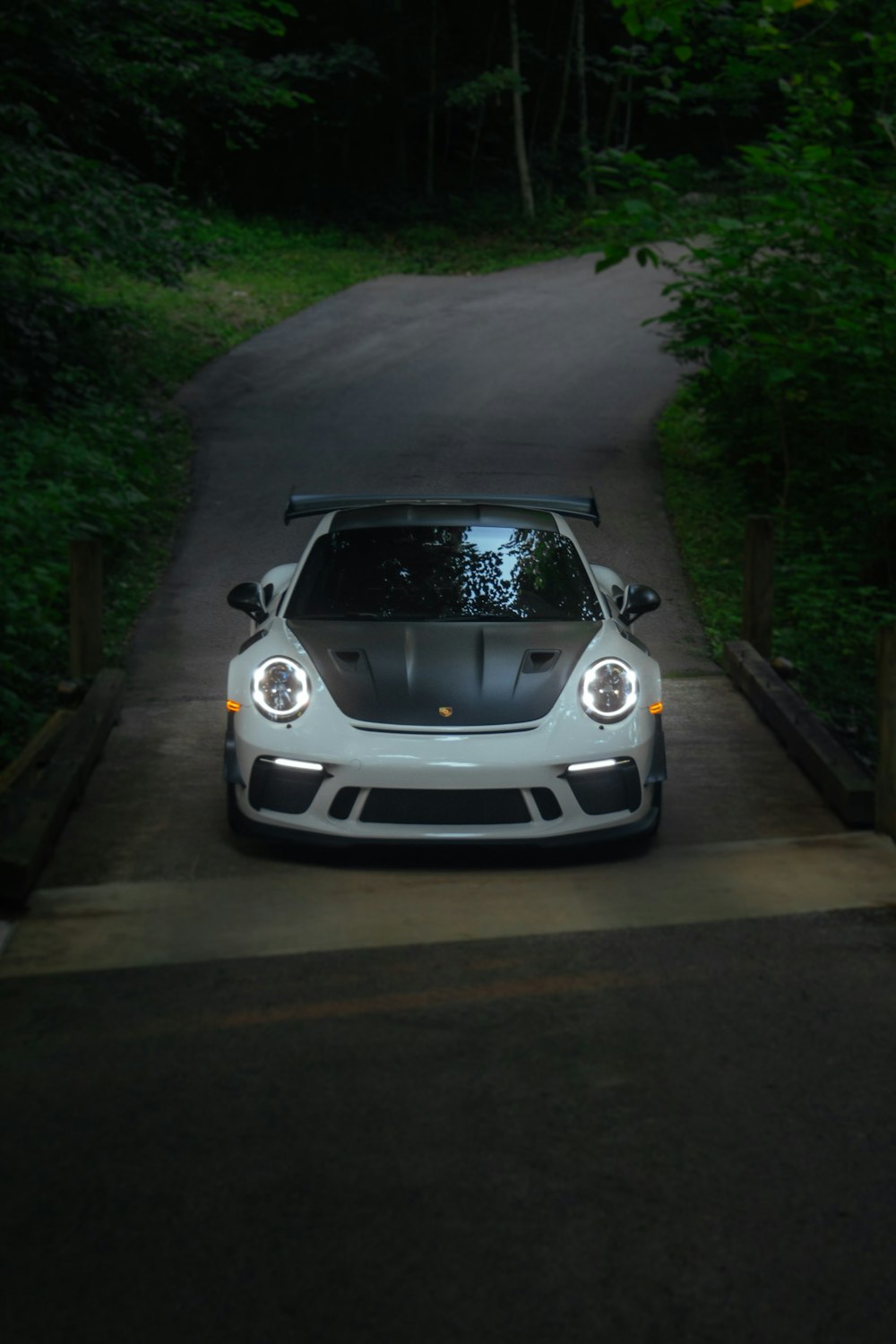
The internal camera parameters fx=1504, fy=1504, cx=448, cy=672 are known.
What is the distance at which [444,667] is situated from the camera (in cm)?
672

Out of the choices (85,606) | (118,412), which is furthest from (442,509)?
(118,412)

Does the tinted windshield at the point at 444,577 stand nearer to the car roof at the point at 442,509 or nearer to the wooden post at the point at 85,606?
the car roof at the point at 442,509

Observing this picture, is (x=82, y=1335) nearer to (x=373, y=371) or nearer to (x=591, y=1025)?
(x=591, y=1025)

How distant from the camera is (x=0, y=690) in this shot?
30.5 feet

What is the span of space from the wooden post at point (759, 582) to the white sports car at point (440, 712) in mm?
3673

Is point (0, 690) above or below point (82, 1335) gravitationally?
below

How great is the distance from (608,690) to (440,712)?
80 centimetres

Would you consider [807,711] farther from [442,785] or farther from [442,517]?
[442,785]

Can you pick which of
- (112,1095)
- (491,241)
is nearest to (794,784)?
(112,1095)

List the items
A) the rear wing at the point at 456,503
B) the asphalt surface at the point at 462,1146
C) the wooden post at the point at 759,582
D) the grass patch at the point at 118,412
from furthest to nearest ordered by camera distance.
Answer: the grass patch at the point at 118,412 < the wooden post at the point at 759,582 < the rear wing at the point at 456,503 < the asphalt surface at the point at 462,1146

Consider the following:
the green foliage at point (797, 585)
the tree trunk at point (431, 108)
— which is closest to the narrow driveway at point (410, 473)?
the green foliage at point (797, 585)

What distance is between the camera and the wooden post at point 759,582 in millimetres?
10984

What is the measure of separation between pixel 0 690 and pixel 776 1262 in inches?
274

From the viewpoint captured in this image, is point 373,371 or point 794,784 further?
point 373,371
